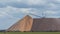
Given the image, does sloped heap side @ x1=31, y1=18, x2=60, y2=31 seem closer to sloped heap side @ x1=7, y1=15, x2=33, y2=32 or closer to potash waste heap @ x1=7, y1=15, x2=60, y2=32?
potash waste heap @ x1=7, y1=15, x2=60, y2=32

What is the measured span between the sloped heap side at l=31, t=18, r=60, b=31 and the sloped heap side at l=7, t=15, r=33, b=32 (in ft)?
4.20

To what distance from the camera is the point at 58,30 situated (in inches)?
1391

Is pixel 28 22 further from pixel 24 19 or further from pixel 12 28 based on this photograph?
pixel 12 28

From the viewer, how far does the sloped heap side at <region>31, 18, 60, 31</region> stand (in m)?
35.4

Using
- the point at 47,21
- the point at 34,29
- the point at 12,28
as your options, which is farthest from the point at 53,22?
the point at 12,28

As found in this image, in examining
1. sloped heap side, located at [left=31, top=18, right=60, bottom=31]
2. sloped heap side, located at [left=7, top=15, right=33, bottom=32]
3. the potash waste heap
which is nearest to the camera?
sloped heap side, located at [left=7, top=15, right=33, bottom=32]

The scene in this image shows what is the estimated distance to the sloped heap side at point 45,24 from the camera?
35.4m

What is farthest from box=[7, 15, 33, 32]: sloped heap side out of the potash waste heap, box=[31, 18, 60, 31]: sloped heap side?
box=[31, 18, 60, 31]: sloped heap side

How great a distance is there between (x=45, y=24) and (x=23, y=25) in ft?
13.8

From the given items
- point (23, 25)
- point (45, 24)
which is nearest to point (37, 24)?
point (45, 24)

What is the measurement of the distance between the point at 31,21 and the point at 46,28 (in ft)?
12.7

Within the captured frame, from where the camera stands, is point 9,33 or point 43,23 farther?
point 43,23

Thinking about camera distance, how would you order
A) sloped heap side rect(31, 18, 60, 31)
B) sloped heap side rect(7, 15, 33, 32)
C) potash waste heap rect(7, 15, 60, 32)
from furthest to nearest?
sloped heap side rect(31, 18, 60, 31) < potash waste heap rect(7, 15, 60, 32) < sloped heap side rect(7, 15, 33, 32)

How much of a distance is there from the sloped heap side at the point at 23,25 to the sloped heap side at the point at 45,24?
1279 millimetres
